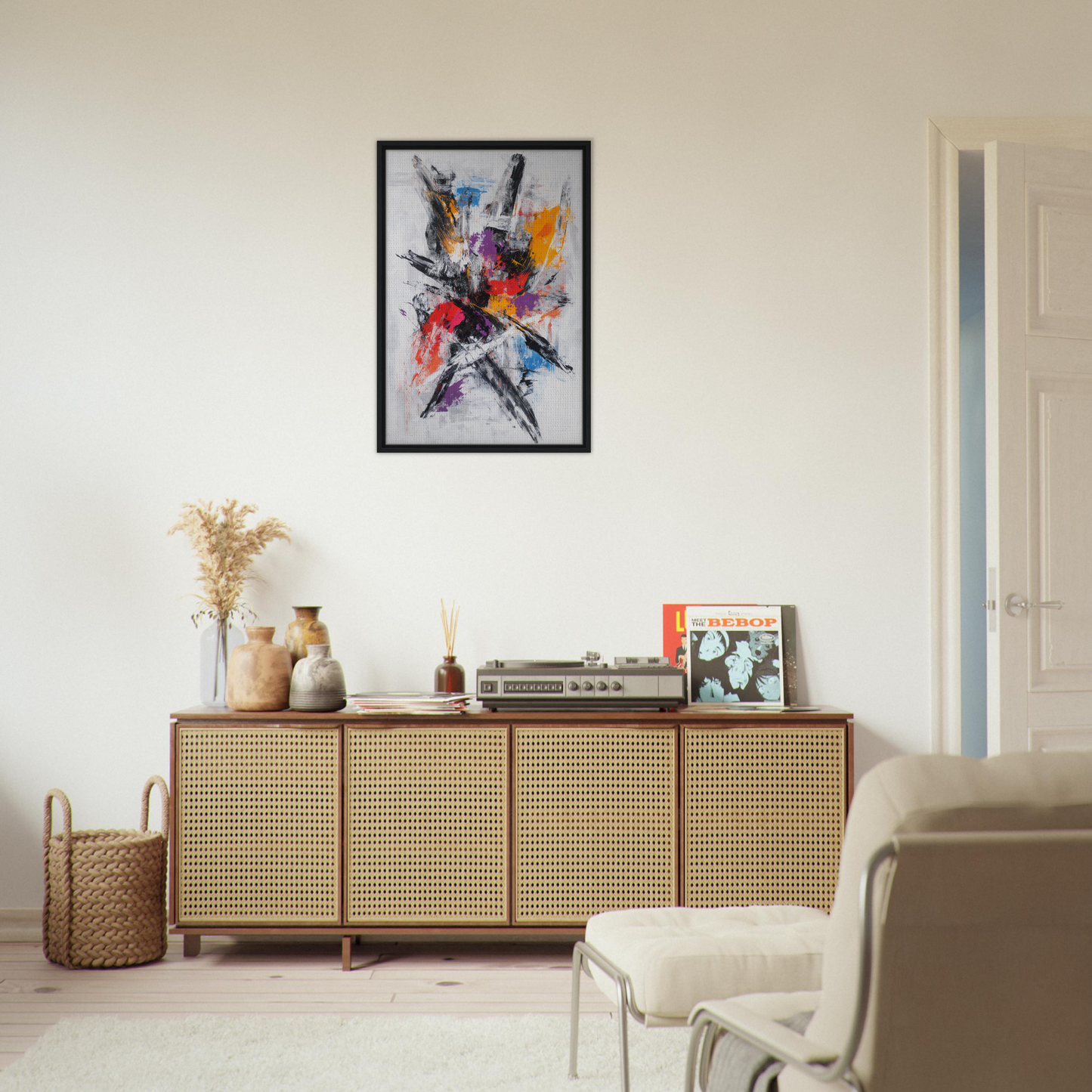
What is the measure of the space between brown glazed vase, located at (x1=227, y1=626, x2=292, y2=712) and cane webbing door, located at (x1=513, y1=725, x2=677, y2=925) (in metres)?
0.73

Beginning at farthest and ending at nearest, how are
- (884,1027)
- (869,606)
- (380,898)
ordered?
(869,606), (380,898), (884,1027)

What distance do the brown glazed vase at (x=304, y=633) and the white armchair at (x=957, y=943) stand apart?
2261mm

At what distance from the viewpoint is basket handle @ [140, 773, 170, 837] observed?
314cm

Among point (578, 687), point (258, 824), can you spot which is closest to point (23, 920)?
point (258, 824)

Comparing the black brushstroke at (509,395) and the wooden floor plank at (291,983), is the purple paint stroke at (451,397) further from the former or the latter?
the wooden floor plank at (291,983)

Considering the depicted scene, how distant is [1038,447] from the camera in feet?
10.8

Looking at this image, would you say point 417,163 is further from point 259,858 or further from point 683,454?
point 259,858

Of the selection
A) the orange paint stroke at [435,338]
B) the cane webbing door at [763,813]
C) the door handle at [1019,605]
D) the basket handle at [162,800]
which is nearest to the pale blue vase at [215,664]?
the basket handle at [162,800]

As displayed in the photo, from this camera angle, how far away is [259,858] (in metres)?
3.06

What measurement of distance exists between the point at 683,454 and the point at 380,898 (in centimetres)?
171

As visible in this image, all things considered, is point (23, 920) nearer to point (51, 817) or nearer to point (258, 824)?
point (51, 817)

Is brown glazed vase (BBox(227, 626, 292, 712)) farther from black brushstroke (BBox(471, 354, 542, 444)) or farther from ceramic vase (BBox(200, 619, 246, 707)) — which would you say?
black brushstroke (BBox(471, 354, 542, 444))

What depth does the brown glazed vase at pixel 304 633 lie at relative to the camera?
3.29 metres

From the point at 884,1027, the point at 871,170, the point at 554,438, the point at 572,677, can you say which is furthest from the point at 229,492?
the point at 884,1027
